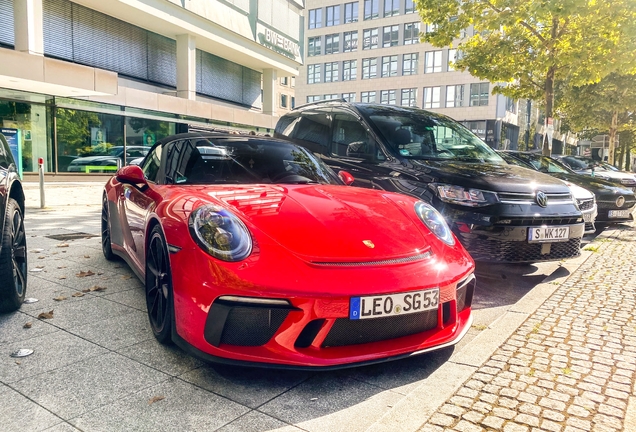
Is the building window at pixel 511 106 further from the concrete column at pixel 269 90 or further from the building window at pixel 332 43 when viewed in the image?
the concrete column at pixel 269 90

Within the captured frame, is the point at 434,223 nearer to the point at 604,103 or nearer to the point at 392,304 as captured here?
the point at 392,304

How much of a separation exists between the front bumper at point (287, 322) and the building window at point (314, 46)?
57.4m

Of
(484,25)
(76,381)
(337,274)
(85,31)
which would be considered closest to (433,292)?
(337,274)

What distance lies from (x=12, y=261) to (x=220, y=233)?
1798 mm

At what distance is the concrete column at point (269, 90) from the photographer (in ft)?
107

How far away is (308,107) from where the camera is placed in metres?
6.86

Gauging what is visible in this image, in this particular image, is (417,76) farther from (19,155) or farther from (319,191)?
(319,191)

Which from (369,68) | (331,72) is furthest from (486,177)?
(331,72)

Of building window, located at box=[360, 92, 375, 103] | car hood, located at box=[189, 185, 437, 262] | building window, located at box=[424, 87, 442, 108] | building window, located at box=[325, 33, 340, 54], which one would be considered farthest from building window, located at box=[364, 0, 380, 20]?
car hood, located at box=[189, 185, 437, 262]

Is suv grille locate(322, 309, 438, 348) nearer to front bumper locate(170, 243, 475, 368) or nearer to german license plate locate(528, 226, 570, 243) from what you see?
front bumper locate(170, 243, 475, 368)

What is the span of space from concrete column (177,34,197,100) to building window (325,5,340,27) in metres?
33.7

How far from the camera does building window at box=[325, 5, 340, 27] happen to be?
2164 inches

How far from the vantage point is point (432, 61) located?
48.8 meters

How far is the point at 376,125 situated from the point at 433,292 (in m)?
3.24
